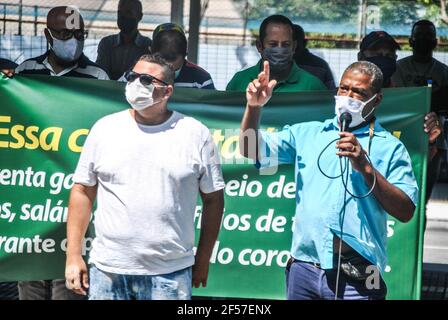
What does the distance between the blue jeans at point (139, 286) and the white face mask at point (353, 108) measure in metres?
1.12

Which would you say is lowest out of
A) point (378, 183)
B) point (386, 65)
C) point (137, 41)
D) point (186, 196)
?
point (186, 196)

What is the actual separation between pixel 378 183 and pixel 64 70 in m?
2.87

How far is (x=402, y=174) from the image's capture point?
5.00 metres

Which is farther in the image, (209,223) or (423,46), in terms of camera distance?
(423,46)

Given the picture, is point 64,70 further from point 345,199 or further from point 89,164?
point 345,199

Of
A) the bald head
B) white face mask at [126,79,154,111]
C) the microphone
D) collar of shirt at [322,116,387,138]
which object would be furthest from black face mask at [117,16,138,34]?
the microphone

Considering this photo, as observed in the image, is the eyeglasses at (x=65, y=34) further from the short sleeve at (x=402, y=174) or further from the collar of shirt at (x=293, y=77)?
the short sleeve at (x=402, y=174)

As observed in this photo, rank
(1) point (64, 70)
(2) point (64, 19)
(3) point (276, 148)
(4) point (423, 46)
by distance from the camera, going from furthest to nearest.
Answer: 1. (4) point (423, 46)
2. (2) point (64, 19)
3. (1) point (64, 70)
4. (3) point (276, 148)

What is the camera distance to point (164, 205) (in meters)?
4.80

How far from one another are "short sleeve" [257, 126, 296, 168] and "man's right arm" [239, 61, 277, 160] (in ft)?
0.13

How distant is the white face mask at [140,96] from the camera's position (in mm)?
4949

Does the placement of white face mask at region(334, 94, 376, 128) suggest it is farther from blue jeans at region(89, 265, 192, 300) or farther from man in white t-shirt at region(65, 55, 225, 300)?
blue jeans at region(89, 265, 192, 300)

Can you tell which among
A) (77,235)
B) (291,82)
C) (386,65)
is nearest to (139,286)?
(77,235)
